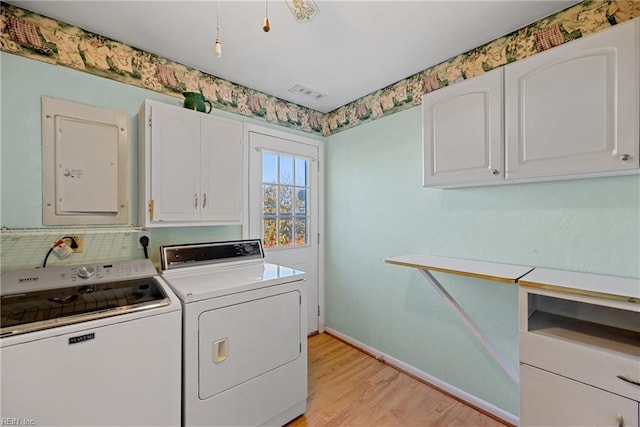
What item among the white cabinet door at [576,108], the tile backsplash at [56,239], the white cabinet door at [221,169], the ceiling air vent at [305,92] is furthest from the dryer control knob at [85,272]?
the white cabinet door at [576,108]

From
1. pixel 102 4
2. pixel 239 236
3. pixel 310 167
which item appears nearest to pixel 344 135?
pixel 310 167

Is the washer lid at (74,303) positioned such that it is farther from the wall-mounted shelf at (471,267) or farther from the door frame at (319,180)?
the wall-mounted shelf at (471,267)

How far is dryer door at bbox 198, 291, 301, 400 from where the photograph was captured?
1451 millimetres

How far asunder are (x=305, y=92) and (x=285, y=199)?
1.05m

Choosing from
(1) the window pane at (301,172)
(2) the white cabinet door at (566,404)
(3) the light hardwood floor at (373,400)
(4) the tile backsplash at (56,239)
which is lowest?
(3) the light hardwood floor at (373,400)

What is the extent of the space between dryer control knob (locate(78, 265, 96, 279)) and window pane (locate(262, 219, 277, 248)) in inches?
51.4

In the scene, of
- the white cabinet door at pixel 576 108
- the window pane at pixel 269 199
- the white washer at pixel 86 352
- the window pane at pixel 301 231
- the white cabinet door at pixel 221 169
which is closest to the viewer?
the white washer at pixel 86 352

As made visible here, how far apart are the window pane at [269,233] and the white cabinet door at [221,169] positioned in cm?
51

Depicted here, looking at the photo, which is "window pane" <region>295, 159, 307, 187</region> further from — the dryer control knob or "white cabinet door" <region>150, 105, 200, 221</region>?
the dryer control knob

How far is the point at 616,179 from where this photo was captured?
4.54 feet

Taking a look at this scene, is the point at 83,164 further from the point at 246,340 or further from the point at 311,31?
the point at 311,31

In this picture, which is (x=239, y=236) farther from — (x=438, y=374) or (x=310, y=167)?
(x=438, y=374)

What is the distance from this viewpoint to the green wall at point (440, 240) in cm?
146

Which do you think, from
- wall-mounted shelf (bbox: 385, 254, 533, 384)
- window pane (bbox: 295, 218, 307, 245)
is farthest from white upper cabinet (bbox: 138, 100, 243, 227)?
wall-mounted shelf (bbox: 385, 254, 533, 384)
